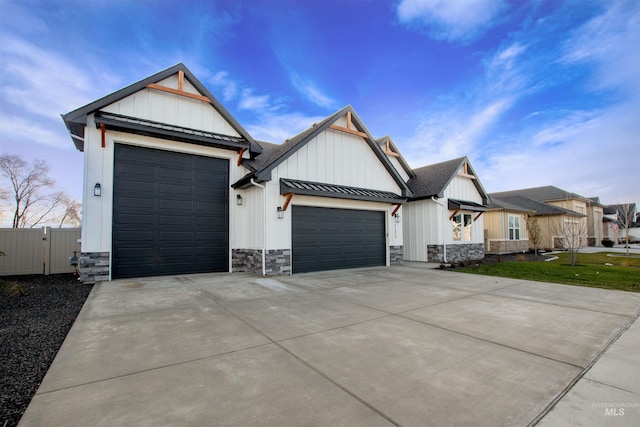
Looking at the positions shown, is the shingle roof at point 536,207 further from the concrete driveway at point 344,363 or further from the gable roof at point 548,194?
the concrete driveway at point 344,363

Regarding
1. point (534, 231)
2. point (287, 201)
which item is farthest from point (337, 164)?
point (534, 231)

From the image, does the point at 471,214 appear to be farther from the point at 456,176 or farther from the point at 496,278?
the point at 496,278

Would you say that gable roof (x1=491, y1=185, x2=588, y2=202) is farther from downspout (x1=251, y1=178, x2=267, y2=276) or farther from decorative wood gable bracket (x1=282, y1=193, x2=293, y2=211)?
downspout (x1=251, y1=178, x2=267, y2=276)

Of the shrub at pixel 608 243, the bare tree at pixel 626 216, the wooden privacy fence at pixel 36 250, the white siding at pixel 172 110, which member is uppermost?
the white siding at pixel 172 110

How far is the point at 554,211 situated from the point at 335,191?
74.1 ft

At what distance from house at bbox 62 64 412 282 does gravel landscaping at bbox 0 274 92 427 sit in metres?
1.78

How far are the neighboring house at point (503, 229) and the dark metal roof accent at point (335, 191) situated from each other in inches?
426

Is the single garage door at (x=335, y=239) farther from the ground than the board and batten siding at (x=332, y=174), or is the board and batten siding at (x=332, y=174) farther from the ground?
the board and batten siding at (x=332, y=174)

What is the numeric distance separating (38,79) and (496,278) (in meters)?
19.5

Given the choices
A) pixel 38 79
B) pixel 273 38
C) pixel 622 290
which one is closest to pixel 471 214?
pixel 622 290

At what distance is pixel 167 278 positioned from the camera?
8.80m

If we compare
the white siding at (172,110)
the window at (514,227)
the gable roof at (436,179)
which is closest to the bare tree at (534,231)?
the window at (514,227)

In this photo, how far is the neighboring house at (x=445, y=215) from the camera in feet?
46.1

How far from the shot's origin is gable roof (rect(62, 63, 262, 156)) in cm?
793
